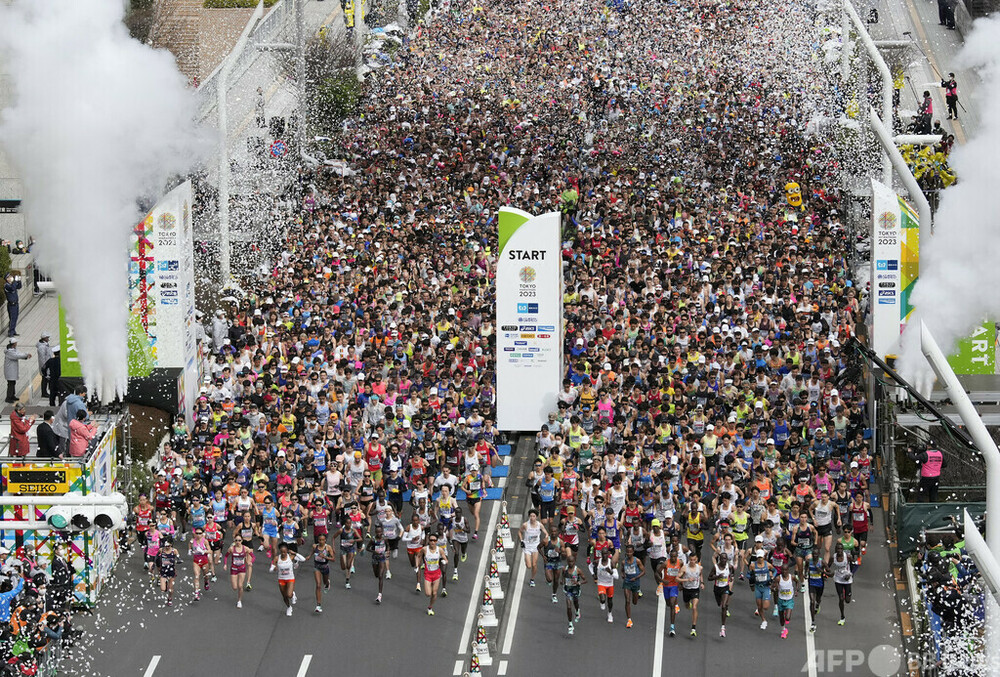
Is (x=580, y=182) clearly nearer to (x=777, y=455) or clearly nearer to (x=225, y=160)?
(x=225, y=160)

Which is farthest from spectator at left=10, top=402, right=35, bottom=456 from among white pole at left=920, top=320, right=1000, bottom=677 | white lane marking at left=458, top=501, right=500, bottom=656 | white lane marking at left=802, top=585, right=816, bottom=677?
white pole at left=920, top=320, right=1000, bottom=677

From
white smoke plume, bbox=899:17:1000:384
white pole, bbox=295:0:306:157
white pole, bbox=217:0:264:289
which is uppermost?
white pole, bbox=295:0:306:157

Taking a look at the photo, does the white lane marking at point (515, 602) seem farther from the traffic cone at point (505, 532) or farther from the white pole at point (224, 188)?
the white pole at point (224, 188)

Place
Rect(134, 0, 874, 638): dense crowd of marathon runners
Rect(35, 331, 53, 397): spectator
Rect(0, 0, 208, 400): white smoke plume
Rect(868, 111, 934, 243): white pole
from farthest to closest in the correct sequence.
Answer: Rect(35, 331, 53, 397): spectator, Rect(0, 0, 208, 400): white smoke plume, Rect(868, 111, 934, 243): white pole, Rect(134, 0, 874, 638): dense crowd of marathon runners

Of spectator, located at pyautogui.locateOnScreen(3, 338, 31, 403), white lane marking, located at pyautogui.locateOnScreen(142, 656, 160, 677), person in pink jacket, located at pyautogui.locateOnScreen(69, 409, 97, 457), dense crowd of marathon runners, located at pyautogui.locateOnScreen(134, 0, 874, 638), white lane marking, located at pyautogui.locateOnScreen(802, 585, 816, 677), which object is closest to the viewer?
white lane marking, located at pyautogui.locateOnScreen(802, 585, 816, 677)

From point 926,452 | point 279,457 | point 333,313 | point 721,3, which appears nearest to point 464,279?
point 333,313

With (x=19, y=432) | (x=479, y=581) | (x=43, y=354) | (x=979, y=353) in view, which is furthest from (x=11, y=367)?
(x=979, y=353)

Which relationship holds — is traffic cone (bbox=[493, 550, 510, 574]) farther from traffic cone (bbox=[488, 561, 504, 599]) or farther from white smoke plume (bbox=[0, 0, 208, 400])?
white smoke plume (bbox=[0, 0, 208, 400])
